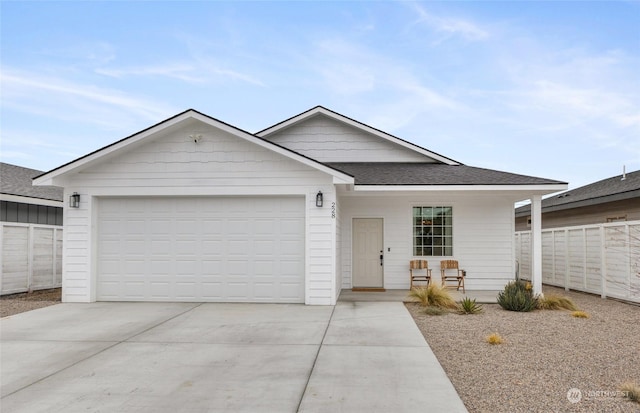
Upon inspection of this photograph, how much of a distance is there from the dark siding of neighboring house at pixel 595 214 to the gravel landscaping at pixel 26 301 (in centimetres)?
1602

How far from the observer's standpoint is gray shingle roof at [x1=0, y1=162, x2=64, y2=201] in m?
12.8

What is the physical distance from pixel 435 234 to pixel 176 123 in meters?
7.70

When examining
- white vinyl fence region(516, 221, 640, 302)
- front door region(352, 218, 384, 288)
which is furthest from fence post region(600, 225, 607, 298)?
front door region(352, 218, 384, 288)

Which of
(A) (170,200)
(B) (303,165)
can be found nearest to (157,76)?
(A) (170,200)

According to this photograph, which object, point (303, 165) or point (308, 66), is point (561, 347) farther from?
point (308, 66)

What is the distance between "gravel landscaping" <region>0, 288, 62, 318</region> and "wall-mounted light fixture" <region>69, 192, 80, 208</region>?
2306 millimetres

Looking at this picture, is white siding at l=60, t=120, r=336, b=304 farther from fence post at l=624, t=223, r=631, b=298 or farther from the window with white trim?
fence post at l=624, t=223, r=631, b=298

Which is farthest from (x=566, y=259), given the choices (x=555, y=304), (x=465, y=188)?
(x=465, y=188)

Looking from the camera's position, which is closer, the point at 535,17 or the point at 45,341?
the point at 45,341

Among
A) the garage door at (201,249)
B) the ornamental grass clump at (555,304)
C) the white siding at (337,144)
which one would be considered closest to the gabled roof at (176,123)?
the garage door at (201,249)

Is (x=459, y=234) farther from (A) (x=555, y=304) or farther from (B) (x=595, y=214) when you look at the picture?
(B) (x=595, y=214)

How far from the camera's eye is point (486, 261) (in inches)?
489

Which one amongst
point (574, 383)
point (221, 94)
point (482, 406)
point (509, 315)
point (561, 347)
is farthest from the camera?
point (221, 94)

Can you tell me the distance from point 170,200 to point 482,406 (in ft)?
26.9
